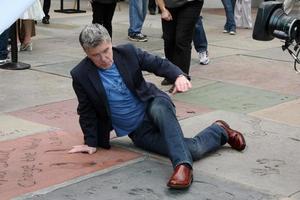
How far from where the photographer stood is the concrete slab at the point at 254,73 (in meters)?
6.89

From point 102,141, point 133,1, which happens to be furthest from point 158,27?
point 102,141

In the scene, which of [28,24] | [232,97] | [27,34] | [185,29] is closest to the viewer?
[232,97]

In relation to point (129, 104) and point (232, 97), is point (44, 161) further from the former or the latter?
point (232, 97)

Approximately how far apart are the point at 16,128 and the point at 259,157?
2.02 meters

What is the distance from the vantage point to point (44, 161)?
4312mm

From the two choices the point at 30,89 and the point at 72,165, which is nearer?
the point at 72,165

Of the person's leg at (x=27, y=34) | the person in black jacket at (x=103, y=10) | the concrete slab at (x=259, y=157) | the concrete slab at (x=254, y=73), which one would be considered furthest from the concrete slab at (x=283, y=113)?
the person's leg at (x=27, y=34)

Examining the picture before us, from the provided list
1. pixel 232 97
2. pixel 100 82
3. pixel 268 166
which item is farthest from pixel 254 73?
pixel 100 82

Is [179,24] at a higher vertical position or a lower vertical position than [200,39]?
higher

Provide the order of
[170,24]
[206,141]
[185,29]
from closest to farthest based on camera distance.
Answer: [206,141]
[185,29]
[170,24]

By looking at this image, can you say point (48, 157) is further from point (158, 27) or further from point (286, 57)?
point (158, 27)

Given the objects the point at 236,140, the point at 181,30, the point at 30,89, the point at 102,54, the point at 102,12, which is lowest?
the point at 30,89

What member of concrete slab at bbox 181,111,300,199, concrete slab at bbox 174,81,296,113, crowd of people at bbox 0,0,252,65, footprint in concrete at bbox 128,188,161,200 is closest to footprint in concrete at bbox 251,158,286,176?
concrete slab at bbox 181,111,300,199

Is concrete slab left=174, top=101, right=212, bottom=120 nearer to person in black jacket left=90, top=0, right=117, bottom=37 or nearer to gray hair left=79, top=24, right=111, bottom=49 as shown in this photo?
gray hair left=79, top=24, right=111, bottom=49
